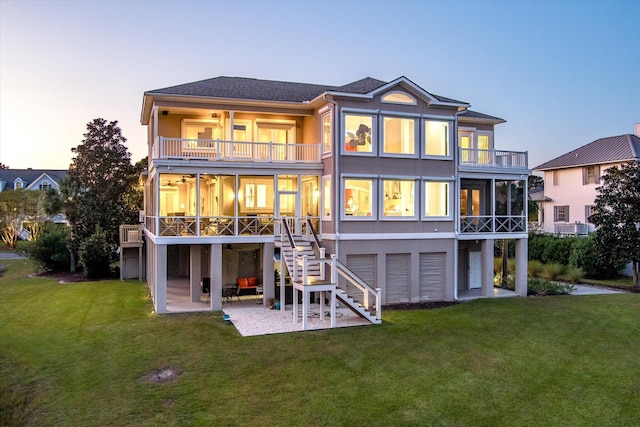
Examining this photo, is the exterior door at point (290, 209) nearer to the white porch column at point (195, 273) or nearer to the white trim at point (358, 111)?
the white porch column at point (195, 273)

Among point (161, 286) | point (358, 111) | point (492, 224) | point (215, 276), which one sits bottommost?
point (161, 286)

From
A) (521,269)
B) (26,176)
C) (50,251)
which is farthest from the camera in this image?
(26,176)

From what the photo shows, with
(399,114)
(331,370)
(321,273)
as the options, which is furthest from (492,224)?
(331,370)

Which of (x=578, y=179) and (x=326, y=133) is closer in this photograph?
(x=326, y=133)

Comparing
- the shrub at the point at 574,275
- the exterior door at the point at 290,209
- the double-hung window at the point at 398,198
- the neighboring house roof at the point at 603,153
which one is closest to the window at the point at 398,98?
the double-hung window at the point at 398,198

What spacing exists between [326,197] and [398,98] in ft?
17.5

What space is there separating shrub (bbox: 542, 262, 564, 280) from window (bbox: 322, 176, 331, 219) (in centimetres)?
1571

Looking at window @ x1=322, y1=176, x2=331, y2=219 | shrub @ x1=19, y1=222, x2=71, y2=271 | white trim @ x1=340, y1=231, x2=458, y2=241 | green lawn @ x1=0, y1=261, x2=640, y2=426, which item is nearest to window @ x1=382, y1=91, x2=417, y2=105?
window @ x1=322, y1=176, x2=331, y2=219

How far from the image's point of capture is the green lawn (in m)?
9.02

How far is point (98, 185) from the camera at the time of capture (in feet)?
97.9

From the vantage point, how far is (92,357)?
12188mm

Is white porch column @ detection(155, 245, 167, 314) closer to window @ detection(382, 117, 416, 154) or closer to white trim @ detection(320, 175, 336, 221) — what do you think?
white trim @ detection(320, 175, 336, 221)

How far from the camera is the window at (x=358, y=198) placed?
19.1 m

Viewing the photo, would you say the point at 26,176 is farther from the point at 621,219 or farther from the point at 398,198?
the point at 621,219
